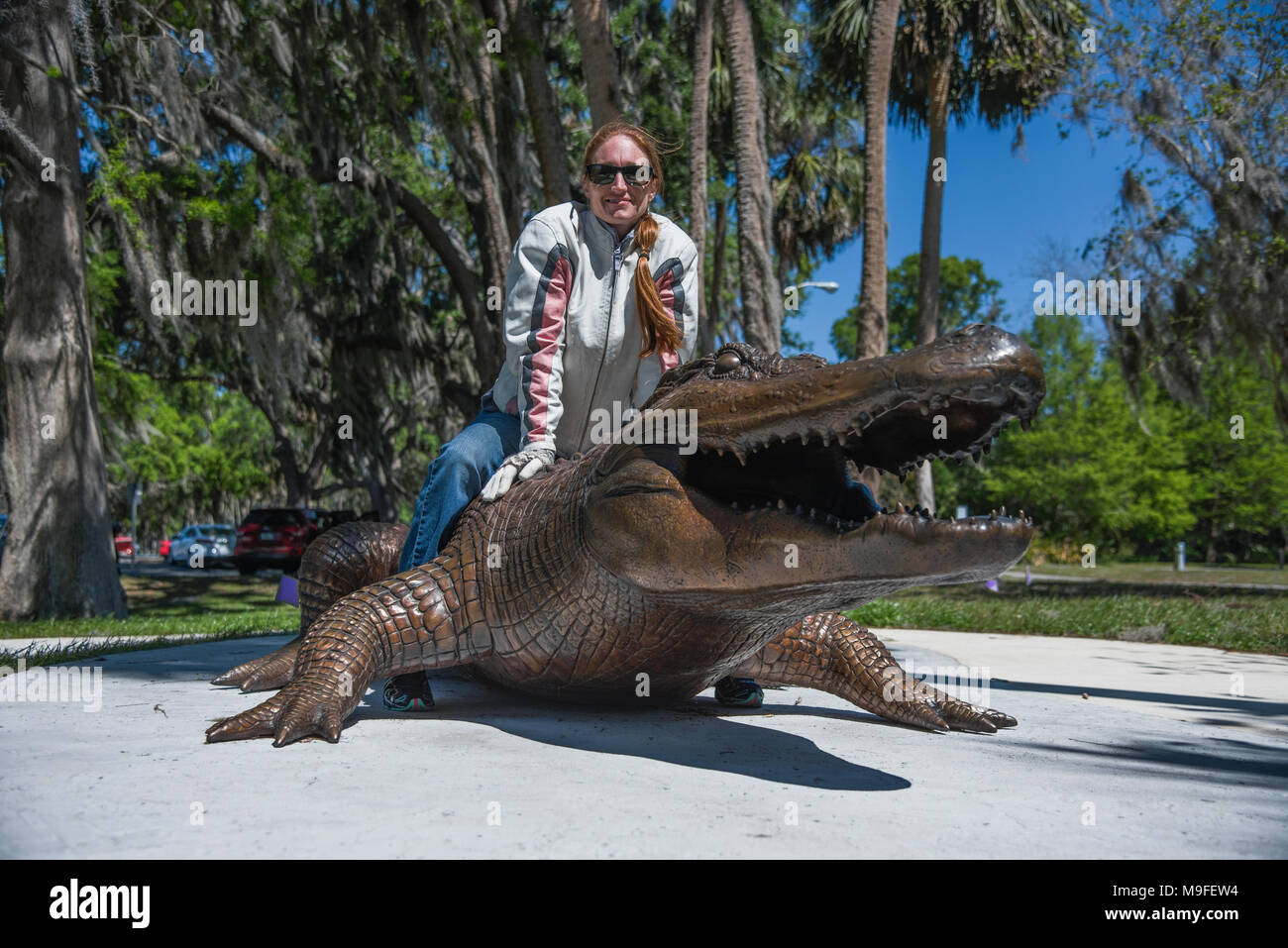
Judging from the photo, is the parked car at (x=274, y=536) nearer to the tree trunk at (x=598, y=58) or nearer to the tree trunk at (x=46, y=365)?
the tree trunk at (x=46, y=365)

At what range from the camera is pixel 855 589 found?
261 cm

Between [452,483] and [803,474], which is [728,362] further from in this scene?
[452,483]

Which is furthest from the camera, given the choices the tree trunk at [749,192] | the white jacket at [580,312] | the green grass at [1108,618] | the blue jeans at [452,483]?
the tree trunk at [749,192]

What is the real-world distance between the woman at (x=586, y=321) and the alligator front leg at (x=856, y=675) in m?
0.19

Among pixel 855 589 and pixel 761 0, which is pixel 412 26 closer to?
pixel 761 0

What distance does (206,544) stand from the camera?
3238cm

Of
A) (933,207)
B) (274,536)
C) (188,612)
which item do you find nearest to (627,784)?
(188,612)

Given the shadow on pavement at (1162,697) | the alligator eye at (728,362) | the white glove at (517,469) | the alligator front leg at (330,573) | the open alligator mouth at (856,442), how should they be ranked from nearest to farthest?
the open alligator mouth at (856,442) → the alligator eye at (728,362) → the white glove at (517,469) → the alligator front leg at (330,573) → the shadow on pavement at (1162,697)

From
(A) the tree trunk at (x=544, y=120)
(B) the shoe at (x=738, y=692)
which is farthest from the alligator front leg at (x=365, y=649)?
(A) the tree trunk at (x=544, y=120)

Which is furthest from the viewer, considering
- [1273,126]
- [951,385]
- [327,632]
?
[1273,126]

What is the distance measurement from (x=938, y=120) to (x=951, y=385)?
16.9m

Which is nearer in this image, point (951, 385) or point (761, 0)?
point (951, 385)

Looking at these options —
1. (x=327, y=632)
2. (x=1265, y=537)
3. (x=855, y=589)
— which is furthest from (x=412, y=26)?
(x=1265, y=537)

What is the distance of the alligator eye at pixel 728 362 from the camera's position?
2919 millimetres
